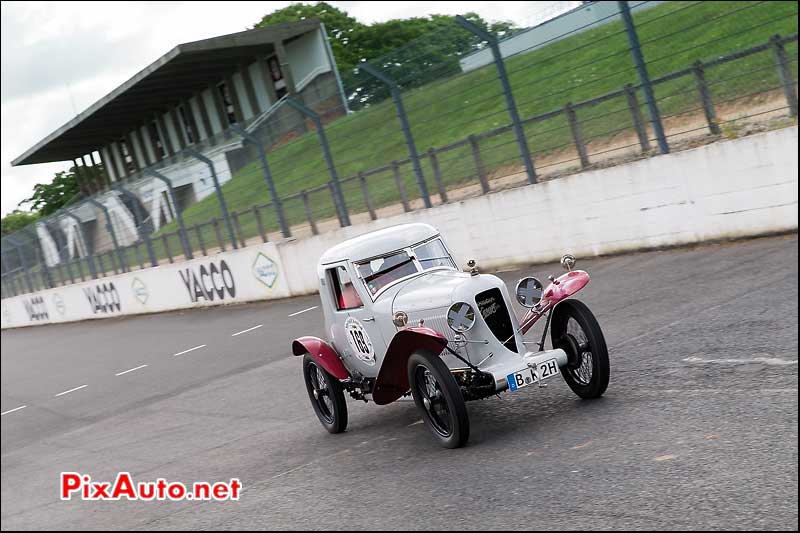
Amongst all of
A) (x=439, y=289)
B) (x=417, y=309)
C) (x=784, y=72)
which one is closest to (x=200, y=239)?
(x=784, y=72)

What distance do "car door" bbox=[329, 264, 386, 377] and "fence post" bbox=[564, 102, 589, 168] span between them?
672cm

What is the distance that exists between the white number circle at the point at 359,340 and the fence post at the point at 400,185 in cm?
1000

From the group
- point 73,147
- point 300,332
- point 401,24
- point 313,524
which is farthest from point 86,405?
A: point 401,24

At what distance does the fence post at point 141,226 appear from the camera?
1039 inches

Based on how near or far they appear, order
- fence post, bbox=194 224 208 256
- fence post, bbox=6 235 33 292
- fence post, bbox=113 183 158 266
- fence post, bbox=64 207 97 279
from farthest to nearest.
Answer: fence post, bbox=6 235 33 292, fence post, bbox=64 207 97 279, fence post, bbox=113 183 158 266, fence post, bbox=194 224 208 256

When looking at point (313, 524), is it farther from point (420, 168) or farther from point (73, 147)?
point (73, 147)

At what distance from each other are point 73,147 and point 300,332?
53.3 meters

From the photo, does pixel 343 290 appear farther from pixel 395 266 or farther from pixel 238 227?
pixel 238 227

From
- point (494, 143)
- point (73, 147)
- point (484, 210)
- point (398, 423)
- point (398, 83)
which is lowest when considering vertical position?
point (398, 423)

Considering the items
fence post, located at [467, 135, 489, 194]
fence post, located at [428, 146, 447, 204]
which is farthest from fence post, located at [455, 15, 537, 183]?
fence post, located at [428, 146, 447, 204]

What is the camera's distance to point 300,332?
46.1 feet

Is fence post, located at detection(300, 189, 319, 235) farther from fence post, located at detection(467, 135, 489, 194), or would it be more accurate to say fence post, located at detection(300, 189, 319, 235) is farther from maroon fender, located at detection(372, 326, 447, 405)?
maroon fender, located at detection(372, 326, 447, 405)

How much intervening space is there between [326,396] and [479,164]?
26.0 feet

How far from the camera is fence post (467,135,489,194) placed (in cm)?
1572
